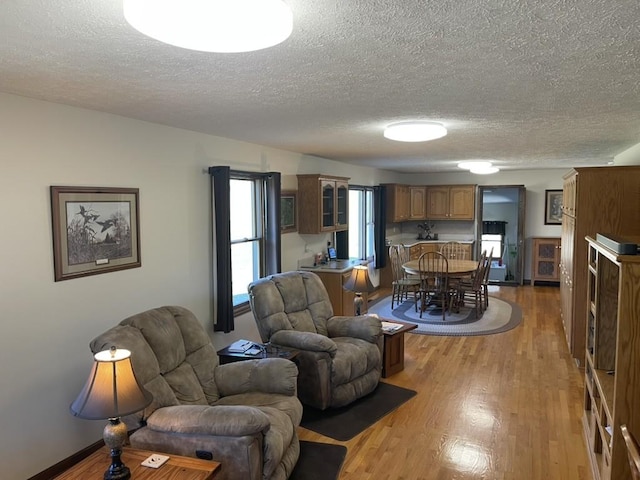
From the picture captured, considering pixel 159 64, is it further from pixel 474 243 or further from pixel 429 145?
pixel 474 243

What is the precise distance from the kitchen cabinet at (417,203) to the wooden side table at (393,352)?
5339mm

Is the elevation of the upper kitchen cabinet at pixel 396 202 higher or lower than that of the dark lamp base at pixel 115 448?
higher

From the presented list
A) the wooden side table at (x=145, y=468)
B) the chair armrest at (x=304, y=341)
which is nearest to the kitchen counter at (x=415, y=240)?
the chair armrest at (x=304, y=341)

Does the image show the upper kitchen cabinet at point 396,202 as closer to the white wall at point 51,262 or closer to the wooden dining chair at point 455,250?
the wooden dining chair at point 455,250

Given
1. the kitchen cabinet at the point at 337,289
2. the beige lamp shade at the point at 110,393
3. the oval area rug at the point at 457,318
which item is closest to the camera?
the beige lamp shade at the point at 110,393

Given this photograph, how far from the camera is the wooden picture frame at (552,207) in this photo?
368 inches

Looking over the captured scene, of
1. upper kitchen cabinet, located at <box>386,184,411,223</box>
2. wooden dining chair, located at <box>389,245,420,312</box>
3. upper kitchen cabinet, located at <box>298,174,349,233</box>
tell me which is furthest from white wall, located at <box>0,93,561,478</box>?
upper kitchen cabinet, located at <box>386,184,411,223</box>

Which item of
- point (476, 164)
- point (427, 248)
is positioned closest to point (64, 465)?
point (476, 164)

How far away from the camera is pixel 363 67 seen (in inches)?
85.9

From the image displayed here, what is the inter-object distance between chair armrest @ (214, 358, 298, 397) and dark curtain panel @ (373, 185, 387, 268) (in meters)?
5.74

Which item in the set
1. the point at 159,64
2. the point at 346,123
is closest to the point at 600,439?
the point at 346,123

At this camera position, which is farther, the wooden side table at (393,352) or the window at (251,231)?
the window at (251,231)

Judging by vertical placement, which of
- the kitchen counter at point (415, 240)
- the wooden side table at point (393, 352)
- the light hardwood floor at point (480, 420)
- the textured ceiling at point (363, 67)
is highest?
the textured ceiling at point (363, 67)

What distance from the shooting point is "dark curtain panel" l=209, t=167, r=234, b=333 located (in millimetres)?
4344
